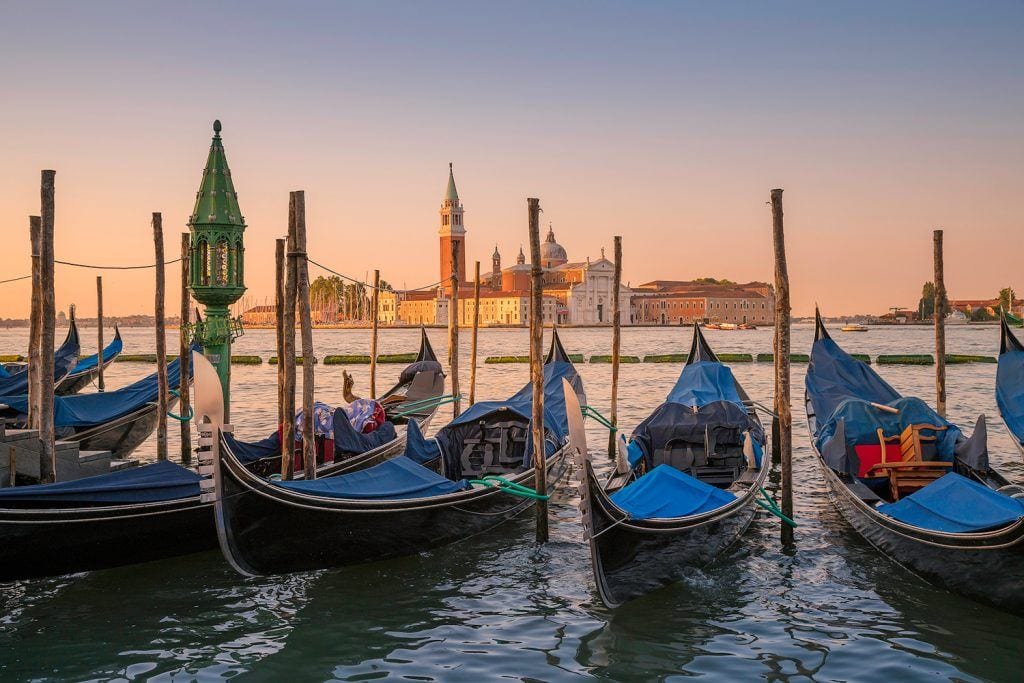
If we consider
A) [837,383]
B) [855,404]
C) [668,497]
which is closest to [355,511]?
[668,497]

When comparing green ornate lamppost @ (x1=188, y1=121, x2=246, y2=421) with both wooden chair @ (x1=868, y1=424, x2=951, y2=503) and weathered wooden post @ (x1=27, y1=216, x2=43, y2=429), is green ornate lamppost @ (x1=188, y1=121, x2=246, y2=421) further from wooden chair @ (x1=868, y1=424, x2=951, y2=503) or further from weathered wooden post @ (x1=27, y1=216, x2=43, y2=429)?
wooden chair @ (x1=868, y1=424, x2=951, y2=503)

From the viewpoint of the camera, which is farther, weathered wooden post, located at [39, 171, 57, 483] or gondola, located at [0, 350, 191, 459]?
gondola, located at [0, 350, 191, 459]

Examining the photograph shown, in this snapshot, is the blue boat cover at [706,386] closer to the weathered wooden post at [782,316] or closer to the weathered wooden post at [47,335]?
the weathered wooden post at [782,316]

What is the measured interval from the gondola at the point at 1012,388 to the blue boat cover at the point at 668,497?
3.63 metres

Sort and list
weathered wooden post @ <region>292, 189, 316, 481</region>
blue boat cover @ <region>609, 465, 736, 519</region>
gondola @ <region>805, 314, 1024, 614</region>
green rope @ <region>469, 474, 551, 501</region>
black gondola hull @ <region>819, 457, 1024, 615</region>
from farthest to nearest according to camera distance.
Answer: weathered wooden post @ <region>292, 189, 316, 481</region> < green rope @ <region>469, 474, 551, 501</region> < blue boat cover @ <region>609, 465, 736, 519</region> < gondola @ <region>805, 314, 1024, 614</region> < black gondola hull @ <region>819, 457, 1024, 615</region>

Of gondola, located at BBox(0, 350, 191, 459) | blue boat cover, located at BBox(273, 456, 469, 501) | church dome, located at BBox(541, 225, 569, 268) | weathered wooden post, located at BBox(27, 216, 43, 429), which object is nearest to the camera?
blue boat cover, located at BBox(273, 456, 469, 501)

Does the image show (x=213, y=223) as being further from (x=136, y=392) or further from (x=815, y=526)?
(x=815, y=526)

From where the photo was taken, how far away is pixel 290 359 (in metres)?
6.46

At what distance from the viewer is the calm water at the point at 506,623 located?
4.18m

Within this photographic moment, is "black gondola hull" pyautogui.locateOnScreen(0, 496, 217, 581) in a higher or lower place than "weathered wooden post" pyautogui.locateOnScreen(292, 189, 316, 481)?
lower

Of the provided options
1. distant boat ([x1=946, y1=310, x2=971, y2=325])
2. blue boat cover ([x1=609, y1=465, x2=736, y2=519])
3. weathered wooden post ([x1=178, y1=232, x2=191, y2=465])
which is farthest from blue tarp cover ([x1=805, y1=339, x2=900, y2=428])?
distant boat ([x1=946, y1=310, x2=971, y2=325])

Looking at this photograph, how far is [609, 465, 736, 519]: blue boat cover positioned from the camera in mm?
5059

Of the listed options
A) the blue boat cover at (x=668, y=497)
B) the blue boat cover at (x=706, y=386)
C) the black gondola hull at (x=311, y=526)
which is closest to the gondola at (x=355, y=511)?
the black gondola hull at (x=311, y=526)

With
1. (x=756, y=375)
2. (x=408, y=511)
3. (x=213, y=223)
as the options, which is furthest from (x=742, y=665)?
(x=756, y=375)
